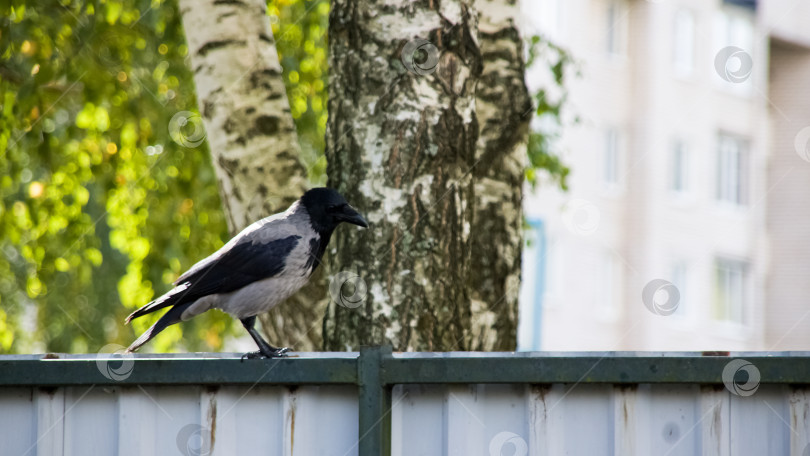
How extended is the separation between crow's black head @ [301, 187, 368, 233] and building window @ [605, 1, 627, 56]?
17.6m

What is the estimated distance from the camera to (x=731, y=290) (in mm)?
23141

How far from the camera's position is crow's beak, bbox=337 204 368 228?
3.92 meters

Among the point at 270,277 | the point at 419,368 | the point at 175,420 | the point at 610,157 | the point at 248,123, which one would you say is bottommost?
the point at 175,420

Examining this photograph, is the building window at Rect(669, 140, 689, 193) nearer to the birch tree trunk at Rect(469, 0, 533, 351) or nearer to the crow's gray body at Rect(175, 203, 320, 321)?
the birch tree trunk at Rect(469, 0, 533, 351)

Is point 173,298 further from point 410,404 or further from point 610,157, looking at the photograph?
point 610,157

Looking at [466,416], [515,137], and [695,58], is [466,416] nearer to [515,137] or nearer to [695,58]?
[515,137]

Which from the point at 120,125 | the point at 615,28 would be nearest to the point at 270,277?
the point at 120,125

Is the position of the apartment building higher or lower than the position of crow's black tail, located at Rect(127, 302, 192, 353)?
higher

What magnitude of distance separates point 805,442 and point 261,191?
2.88 meters

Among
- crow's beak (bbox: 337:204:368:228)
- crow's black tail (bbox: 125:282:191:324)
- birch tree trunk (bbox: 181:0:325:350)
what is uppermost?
birch tree trunk (bbox: 181:0:325:350)

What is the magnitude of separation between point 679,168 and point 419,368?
1957 cm

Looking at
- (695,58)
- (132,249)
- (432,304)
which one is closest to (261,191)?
(432,304)

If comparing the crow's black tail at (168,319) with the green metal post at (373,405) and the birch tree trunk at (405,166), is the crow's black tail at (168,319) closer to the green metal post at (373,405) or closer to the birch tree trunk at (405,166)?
the birch tree trunk at (405,166)

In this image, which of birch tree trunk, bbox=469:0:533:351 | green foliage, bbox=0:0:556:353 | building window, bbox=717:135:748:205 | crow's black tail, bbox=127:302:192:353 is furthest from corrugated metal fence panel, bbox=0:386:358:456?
building window, bbox=717:135:748:205
